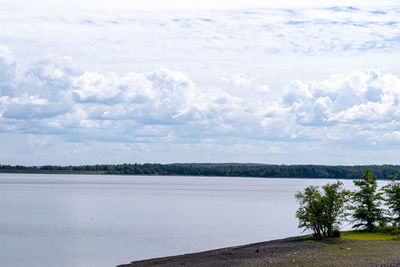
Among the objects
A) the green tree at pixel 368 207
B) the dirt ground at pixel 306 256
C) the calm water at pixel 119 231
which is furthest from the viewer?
the green tree at pixel 368 207

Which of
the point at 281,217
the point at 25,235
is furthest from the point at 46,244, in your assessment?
the point at 281,217

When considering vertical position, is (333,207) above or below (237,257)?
above

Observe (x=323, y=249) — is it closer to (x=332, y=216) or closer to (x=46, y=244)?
(x=332, y=216)

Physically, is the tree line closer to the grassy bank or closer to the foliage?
the foliage

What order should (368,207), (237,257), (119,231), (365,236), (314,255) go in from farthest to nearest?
(119,231), (368,207), (365,236), (237,257), (314,255)

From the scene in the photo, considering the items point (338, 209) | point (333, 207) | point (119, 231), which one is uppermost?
point (333, 207)

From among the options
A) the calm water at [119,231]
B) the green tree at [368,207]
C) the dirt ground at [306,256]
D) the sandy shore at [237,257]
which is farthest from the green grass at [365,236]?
the calm water at [119,231]

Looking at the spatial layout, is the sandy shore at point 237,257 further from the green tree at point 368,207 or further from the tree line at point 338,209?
the green tree at point 368,207

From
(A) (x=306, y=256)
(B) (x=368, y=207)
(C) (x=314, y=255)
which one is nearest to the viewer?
(A) (x=306, y=256)

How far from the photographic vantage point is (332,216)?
4800 cm

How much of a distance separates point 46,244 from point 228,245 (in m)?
19.3

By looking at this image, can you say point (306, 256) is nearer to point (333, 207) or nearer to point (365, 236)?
point (333, 207)

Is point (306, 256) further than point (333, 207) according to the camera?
No

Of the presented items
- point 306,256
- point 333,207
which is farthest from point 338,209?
point 306,256
